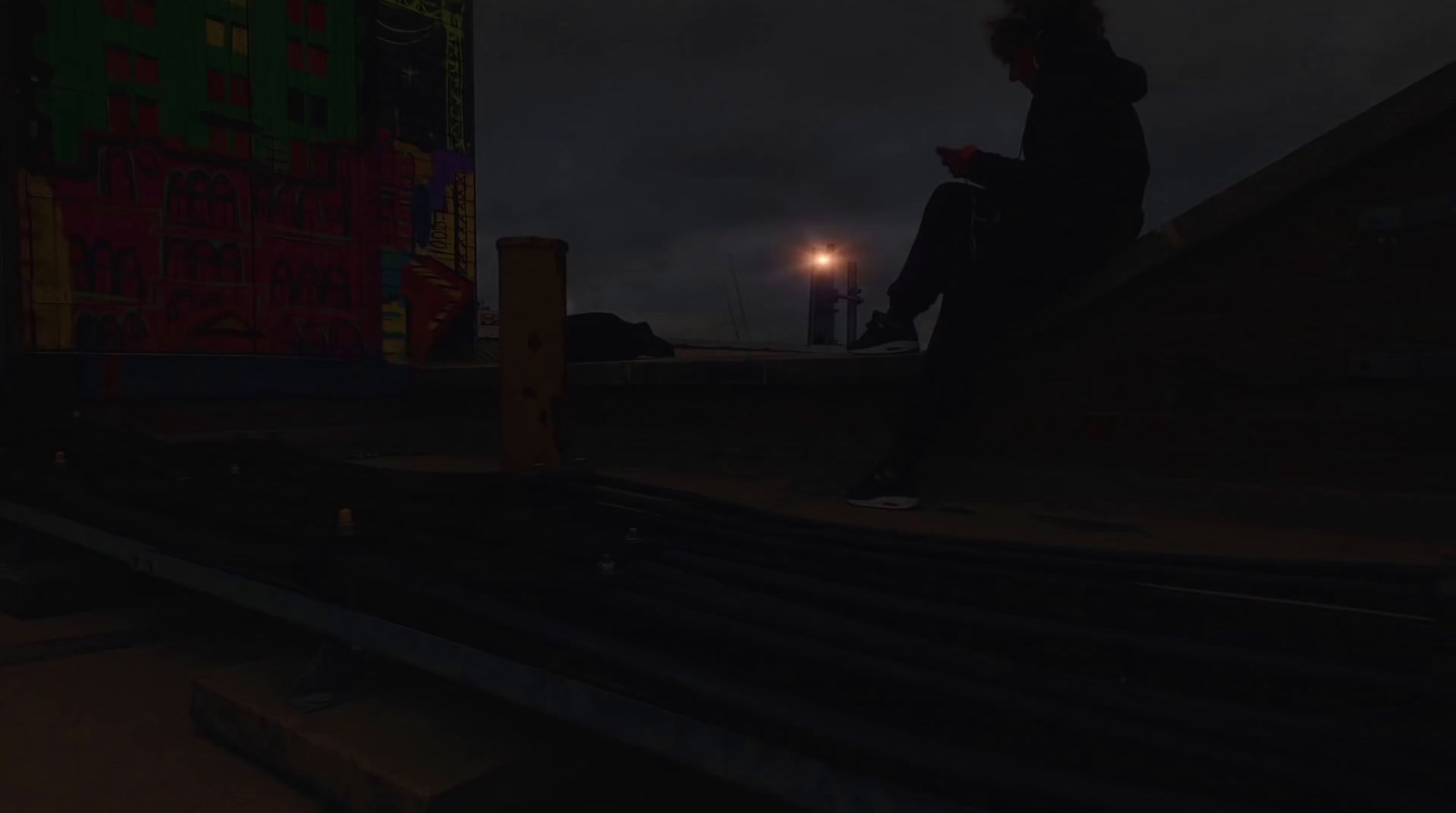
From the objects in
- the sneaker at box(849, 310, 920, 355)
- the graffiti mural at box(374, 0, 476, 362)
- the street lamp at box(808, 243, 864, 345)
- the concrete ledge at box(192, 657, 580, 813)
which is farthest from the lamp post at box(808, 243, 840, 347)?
the concrete ledge at box(192, 657, 580, 813)

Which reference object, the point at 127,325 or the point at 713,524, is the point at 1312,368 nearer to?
the point at 713,524

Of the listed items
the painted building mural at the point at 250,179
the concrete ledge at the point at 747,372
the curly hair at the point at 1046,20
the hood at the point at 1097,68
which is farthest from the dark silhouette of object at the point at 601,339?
the hood at the point at 1097,68

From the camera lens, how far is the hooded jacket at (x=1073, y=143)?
11.3 ft

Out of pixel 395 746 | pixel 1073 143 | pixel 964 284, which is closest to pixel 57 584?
pixel 395 746

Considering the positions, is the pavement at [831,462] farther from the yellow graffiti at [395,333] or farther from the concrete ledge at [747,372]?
the yellow graffiti at [395,333]

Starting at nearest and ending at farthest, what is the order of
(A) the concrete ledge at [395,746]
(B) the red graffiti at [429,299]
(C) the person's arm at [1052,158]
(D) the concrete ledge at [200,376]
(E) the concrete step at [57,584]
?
(A) the concrete ledge at [395,746], (E) the concrete step at [57,584], (C) the person's arm at [1052,158], (D) the concrete ledge at [200,376], (B) the red graffiti at [429,299]

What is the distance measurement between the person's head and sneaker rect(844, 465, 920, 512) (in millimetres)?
1954

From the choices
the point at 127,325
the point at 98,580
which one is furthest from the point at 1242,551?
the point at 127,325

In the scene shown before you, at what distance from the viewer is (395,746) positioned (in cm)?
128

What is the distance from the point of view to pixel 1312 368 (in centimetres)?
326

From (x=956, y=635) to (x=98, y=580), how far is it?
2.67m

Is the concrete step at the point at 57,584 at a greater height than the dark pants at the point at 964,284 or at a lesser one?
lesser

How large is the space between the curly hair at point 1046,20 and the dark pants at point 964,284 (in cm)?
82

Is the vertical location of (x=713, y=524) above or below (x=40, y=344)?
below
